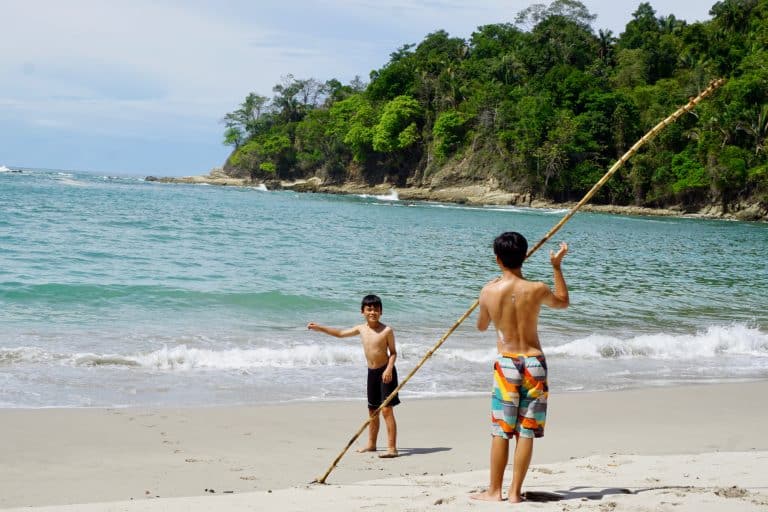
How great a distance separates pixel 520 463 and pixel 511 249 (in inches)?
44.3

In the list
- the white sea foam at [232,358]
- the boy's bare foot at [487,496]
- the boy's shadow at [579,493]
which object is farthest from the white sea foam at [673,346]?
the boy's bare foot at [487,496]

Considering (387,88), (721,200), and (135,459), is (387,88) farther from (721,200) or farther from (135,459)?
(135,459)

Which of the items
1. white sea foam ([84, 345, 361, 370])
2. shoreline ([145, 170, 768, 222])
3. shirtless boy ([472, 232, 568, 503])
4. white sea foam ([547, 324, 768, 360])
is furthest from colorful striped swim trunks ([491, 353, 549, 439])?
shoreline ([145, 170, 768, 222])

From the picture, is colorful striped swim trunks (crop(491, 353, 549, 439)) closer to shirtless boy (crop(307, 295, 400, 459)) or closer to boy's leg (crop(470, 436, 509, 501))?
boy's leg (crop(470, 436, 509, 501))

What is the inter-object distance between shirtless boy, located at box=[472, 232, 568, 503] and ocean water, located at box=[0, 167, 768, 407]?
3881 millimetres

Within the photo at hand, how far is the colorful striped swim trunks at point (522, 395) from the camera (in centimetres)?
398

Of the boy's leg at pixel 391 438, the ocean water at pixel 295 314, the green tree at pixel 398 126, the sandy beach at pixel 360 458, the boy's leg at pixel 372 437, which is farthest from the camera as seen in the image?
the green tree at pixel 398 126

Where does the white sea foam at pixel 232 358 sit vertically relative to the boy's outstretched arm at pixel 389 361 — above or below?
below

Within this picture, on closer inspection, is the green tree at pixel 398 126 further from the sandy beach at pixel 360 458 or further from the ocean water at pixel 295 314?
the sandy beach at pixel 360 458

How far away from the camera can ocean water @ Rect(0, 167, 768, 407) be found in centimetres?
845

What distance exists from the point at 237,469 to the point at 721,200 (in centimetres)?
6187

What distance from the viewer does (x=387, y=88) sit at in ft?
287

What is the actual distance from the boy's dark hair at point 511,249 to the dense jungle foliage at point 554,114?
5917 cm

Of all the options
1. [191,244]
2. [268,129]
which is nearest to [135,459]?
[191,244]
